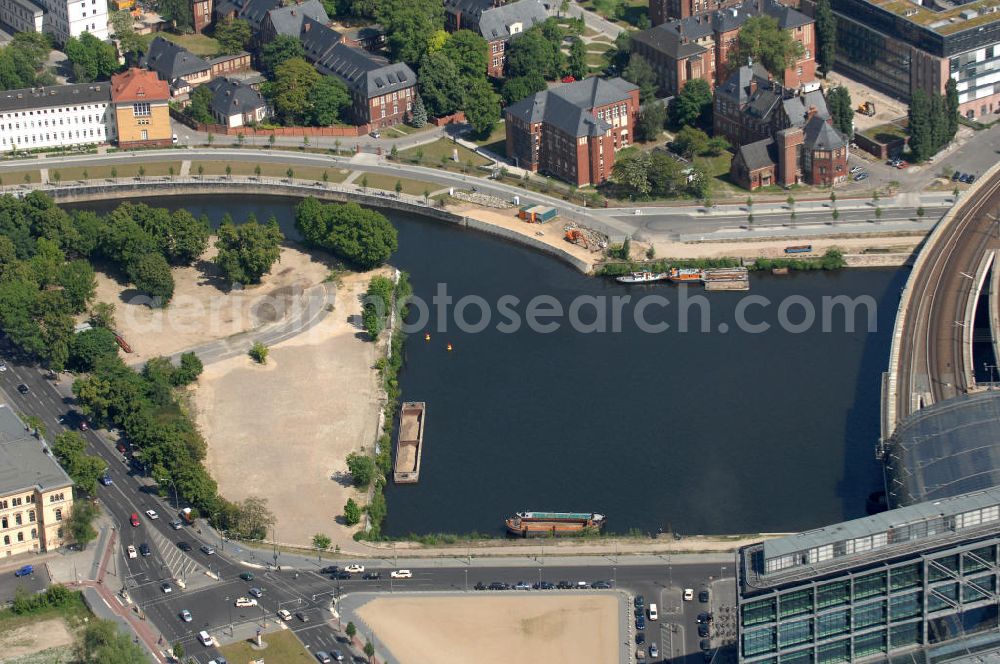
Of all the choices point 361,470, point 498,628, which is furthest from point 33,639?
point 498,628

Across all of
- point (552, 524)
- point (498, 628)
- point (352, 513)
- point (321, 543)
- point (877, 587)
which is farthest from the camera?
point (352, 513)

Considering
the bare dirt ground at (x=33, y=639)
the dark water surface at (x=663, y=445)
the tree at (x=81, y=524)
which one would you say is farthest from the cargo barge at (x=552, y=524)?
the bare dirt ground at (x=33, y=639)

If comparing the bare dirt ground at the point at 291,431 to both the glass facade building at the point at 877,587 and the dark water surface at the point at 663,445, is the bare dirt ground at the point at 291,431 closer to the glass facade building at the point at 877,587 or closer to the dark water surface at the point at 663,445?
the dark water surface at the point at 663,445

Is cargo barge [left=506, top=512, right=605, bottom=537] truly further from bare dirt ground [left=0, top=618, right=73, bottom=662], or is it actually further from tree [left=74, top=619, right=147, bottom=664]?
bare dirt ground [left=0, top=618, right=73, bottom=662]

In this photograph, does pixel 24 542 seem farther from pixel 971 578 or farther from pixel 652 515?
pixel 971 578

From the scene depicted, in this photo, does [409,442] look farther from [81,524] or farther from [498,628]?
[81,524]

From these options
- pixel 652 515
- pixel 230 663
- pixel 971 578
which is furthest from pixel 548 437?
pixel 971 578
